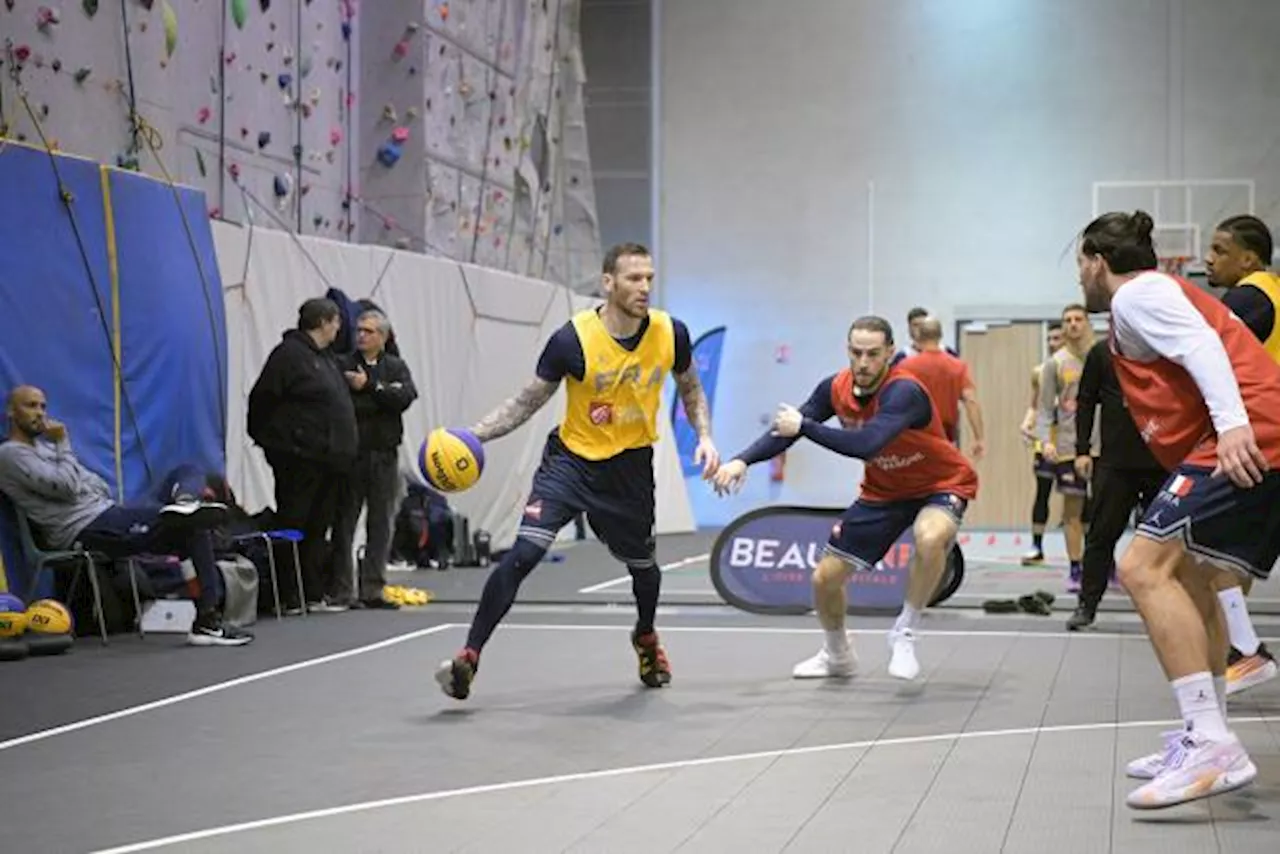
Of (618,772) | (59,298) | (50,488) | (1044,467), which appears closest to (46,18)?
(59,298)

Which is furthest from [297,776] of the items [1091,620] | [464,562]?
[464,562]

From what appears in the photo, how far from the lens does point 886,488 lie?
26.7 ft

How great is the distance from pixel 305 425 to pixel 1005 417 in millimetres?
12961

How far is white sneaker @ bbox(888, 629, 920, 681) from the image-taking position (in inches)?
314

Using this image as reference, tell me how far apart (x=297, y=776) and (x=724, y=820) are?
4.88 ft

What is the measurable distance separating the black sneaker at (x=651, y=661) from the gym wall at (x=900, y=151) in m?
14.9

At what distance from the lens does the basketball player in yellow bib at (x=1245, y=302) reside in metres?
7.03

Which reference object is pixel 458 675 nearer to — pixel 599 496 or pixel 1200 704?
pixel 599 496

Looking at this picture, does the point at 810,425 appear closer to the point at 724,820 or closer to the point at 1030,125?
the point at 724,820

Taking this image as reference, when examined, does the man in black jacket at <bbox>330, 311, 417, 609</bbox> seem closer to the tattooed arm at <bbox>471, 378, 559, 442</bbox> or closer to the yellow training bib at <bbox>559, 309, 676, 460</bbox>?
the tattooed arm at <bbox>471, 378, 559, 442</bbox>

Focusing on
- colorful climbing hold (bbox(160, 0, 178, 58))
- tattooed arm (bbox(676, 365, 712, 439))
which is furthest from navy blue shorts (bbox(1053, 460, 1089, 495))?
colorful climbing hold (bbox(160, 0, 178, 58))

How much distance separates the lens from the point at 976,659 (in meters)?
8.90

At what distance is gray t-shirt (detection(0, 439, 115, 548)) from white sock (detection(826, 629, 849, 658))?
381 cm

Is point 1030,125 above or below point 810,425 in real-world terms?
above
